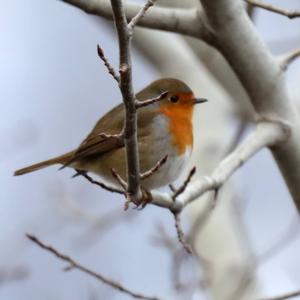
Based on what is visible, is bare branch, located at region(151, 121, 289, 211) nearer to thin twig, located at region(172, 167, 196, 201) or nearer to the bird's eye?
thin twig, located at region(172, 167, 196, 201)

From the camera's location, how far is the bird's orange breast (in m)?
3.31

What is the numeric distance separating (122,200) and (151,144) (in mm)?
3660

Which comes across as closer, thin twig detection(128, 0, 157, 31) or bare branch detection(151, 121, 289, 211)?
thin twig detection(128, 0, 157, 31)

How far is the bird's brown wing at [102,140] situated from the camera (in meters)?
3.31

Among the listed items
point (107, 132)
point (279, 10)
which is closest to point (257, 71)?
point (279, 10)

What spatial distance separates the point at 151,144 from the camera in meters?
3.25

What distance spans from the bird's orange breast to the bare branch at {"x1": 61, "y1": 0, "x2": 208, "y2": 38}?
0.60 m

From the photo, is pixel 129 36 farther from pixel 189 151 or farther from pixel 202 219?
pixel 202 219

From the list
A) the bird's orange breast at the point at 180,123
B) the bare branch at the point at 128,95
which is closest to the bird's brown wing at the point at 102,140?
the bird's orange breast at the point at 180,123

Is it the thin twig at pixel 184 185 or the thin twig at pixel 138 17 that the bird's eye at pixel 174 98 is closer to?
the thin twig at pixel 184 185

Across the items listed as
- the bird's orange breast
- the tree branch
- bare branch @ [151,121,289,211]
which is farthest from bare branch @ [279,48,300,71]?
the bird's orange breast

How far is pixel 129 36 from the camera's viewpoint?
72.6 inches

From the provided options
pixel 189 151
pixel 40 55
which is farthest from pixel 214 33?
pixel 40 55

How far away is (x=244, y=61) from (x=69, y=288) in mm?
4043
